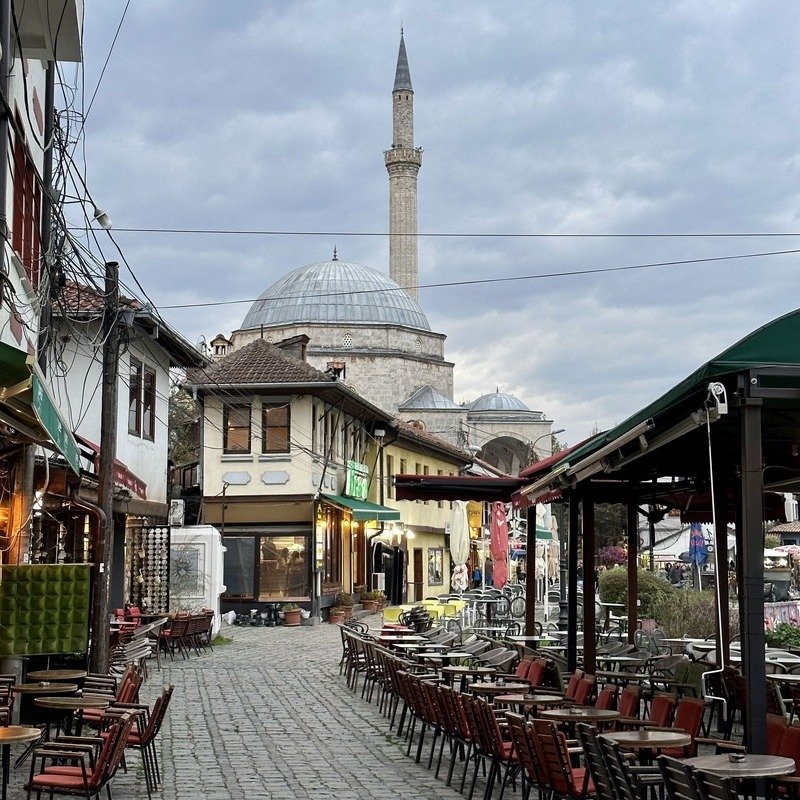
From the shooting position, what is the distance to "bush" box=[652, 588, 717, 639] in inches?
856

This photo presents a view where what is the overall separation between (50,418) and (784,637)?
38.4ft

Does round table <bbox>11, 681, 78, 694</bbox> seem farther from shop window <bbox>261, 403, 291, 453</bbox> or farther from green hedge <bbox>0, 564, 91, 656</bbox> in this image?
shop window <bbox>261, 403, 291, 453</bbox>

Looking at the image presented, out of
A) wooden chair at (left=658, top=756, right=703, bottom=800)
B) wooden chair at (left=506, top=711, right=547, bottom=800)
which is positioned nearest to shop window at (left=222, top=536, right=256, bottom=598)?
wooden chair at (left=506, top=711, right=547, bottom=800)

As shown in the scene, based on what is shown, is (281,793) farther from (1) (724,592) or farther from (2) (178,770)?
(1) (724,592)

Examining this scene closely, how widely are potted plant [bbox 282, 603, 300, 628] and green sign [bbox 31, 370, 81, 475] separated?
20.4 metres

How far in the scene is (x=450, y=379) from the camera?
71562mm

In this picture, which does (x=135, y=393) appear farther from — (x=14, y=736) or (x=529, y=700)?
(x=14, y=736)

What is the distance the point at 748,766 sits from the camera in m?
6.75

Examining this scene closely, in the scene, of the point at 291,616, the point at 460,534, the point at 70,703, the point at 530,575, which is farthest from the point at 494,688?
the point at 291,616

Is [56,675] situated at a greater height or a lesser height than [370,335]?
lesser

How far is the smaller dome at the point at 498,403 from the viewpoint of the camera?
83.8m

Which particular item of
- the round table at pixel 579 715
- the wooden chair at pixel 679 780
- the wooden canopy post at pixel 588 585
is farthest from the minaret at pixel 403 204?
the wooden chair at pixel 679 780

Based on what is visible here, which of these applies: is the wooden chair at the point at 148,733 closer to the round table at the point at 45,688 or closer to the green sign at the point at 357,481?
the round table at the point at 45,688

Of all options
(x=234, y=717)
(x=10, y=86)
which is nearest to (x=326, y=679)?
(x=234, y=717)
